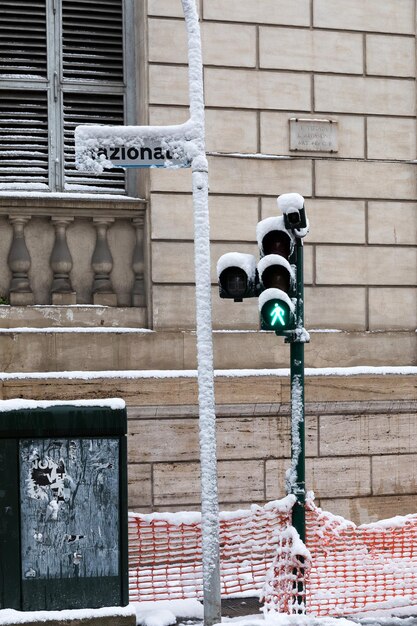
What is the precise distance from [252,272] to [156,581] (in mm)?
3068

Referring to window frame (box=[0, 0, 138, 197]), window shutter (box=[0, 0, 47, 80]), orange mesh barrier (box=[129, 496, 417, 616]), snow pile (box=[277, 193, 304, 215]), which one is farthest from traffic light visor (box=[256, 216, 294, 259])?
window shutter (box=[0, 0, 47, 80])

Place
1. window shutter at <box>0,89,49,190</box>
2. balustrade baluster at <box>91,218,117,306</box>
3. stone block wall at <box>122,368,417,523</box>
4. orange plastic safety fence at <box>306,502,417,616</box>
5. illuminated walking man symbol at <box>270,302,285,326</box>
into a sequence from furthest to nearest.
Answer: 1. window shutter at <box>0,89,49,190</box>
2. balustrade baluster at <box>91,218,117,306</box>
3. stone block wall at <box>122,368,417,523</box>
4. orange plastic safety fence at <box>306,502,417,616</box>
5. illuminated walking man symbol at <box>270,302,285,326</box>

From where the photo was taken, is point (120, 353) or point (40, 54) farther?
point (40, 54)

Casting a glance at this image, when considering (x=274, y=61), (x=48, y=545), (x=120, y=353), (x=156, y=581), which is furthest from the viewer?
(x=274, y=61)

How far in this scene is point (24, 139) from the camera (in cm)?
1122

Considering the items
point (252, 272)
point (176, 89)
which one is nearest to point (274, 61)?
point (176, 89)

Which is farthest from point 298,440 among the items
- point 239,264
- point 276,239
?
point 276,239

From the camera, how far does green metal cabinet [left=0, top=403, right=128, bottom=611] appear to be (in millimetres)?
7270

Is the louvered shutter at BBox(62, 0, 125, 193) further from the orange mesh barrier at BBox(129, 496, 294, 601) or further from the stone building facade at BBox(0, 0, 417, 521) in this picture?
the orange mesh barrier at BBox(129, 496, 294, 601)

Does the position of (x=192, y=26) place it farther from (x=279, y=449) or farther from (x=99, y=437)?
(x=279, y=449)

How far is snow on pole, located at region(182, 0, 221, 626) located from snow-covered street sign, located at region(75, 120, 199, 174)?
0.28 meters

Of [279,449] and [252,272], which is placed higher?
[252,272]

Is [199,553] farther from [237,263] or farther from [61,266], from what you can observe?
[61,266]

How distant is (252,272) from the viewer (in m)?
7.65
